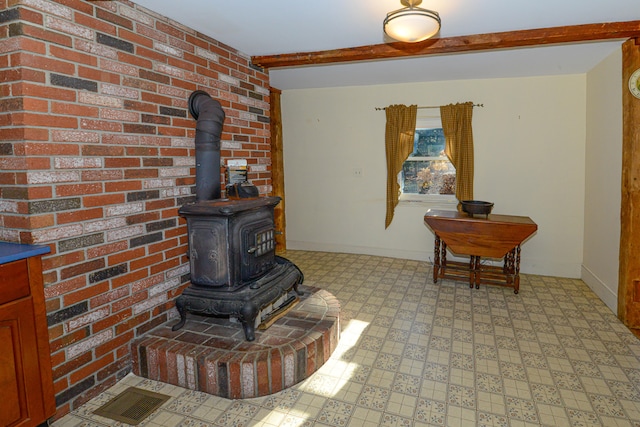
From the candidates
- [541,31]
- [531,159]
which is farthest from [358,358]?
[531,159]

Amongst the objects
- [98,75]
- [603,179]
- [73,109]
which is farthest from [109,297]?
[603,179]

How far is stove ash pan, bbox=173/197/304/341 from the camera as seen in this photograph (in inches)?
84.2

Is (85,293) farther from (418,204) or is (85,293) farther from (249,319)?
(418,204)

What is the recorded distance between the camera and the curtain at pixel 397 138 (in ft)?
14.4

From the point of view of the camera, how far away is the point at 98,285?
1.94 metres

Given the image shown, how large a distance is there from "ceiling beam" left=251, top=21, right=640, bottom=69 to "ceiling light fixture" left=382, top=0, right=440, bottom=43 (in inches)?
31.3

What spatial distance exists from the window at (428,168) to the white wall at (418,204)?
21cm

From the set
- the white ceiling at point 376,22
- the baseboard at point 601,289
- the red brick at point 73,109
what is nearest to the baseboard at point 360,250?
the baseboard at point 601,289

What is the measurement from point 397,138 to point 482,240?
1.62 m

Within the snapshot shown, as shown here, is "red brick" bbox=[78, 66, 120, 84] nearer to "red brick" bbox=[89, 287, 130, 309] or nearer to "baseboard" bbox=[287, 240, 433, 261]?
"red brick" bbox=[89, 287, 130, 309]

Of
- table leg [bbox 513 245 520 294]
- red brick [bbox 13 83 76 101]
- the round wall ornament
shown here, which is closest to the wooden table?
table leg [bbox 513 245 520 294]

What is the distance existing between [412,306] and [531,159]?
2209 mm

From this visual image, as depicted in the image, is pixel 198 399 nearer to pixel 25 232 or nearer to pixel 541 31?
pixel 25 232

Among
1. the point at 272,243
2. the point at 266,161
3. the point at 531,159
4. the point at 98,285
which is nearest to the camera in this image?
the point at 98,285
